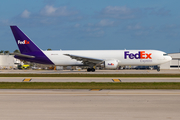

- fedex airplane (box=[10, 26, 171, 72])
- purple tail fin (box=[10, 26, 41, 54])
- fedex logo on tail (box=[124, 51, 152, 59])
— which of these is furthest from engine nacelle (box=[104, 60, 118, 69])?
purple tail fin (box=[10, 26, 41, 54])

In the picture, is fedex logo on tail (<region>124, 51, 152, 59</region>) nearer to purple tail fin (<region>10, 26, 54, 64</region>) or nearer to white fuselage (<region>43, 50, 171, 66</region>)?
white fuselage (<region>43, 50, 171, 66</region>)

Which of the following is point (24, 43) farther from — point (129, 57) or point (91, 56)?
point (129, 57)

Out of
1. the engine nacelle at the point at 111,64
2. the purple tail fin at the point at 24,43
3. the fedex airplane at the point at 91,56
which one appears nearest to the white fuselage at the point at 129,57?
the fedex airplane at the point at 91,56

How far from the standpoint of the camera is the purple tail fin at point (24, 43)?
46.5 metres

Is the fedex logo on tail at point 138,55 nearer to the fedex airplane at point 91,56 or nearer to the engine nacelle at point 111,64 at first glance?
the fedex airplane at point 91,56

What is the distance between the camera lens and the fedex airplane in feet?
149

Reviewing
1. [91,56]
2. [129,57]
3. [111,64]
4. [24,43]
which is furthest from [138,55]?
[24,43]

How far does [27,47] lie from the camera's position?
46.9 m

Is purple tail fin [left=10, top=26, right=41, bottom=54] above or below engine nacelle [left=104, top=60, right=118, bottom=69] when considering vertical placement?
above
